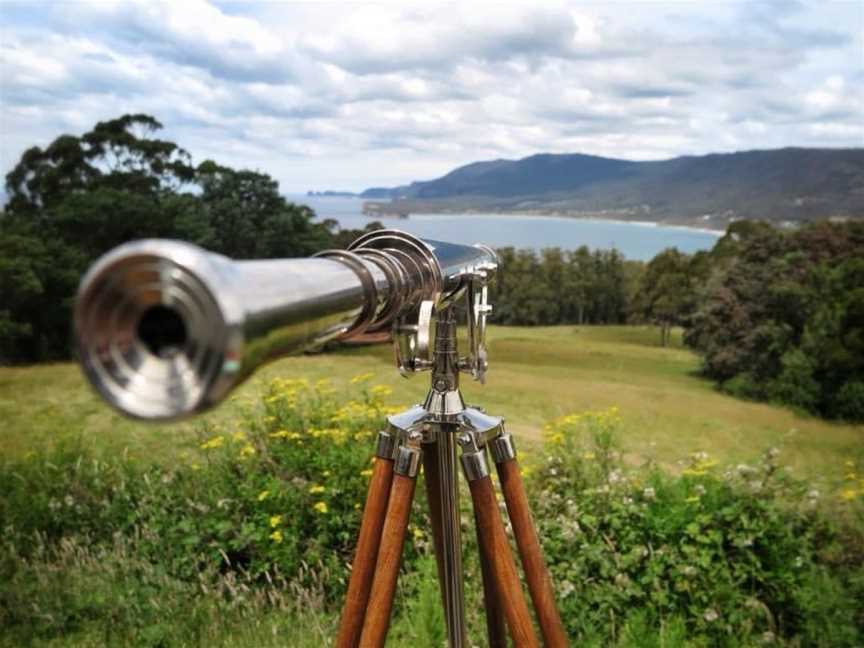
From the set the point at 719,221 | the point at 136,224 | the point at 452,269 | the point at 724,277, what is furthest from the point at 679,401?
the point at 719,221

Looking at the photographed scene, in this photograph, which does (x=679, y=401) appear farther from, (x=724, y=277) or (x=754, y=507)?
(x=754, y=507)

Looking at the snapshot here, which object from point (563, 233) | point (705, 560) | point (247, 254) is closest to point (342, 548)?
point (705, 560)

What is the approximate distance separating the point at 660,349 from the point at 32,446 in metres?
35.2

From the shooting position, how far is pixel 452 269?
148cm

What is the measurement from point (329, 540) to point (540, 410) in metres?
9.62

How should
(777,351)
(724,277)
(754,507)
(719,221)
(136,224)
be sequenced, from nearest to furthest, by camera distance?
(754,507) < (136,224) < (777,351) < (724,277) < (719,221)

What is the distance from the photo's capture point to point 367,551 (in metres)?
1.66

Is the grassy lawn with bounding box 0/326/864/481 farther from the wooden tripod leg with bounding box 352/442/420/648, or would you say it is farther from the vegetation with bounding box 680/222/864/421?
→ the vegetation with bounding box 680/222/864/421

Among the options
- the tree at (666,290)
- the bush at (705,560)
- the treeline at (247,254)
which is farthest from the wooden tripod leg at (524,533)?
the tree at (666,290)

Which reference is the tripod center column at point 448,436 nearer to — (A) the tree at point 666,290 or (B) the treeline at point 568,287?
(A) the tree at point 666,290

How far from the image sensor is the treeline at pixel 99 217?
13.0 meters

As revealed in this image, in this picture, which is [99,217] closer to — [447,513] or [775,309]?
[447,513]

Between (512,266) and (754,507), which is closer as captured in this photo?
(754,507)

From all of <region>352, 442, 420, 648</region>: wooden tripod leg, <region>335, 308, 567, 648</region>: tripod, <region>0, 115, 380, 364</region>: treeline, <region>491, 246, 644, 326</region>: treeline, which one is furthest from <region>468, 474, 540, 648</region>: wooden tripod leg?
<region>491, 246, 644, 326</region>: treeline
